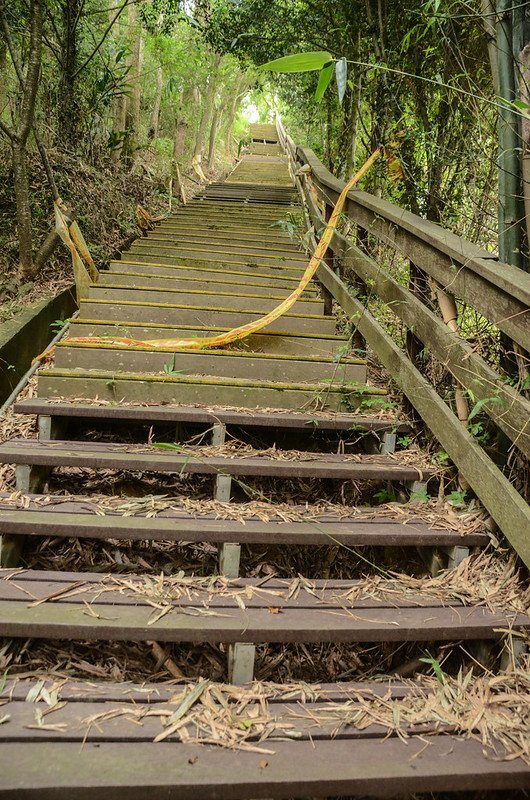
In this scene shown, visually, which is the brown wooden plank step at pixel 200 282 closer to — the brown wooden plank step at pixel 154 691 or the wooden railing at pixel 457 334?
the wooden railing at pixel 457 334

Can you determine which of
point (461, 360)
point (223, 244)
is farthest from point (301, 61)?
point (223, 244)

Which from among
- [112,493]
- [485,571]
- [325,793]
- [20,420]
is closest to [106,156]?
[20,420]

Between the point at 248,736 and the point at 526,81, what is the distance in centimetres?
235

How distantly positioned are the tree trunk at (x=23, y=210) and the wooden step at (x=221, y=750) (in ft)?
12.6

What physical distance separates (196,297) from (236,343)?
2.66ft

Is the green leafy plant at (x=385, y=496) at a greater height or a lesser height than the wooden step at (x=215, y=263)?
lesser

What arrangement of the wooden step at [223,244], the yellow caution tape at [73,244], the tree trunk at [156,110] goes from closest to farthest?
the yellow caution tape at [73,244] → the wooden step at [223,244] → the tree trunk at [156,110]

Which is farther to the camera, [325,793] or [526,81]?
[526,81]

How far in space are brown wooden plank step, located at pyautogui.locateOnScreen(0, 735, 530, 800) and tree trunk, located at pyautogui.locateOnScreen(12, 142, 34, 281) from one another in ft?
13.3

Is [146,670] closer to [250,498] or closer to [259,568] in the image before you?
[259,568]

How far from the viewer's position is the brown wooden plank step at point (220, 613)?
5.26 ft

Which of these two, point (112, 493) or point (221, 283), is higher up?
point (221, 283)

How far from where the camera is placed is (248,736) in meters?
1.38

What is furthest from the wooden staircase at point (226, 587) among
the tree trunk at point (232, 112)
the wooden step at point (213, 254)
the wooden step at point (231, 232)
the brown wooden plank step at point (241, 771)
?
the tree trunk at point (232, 112)
